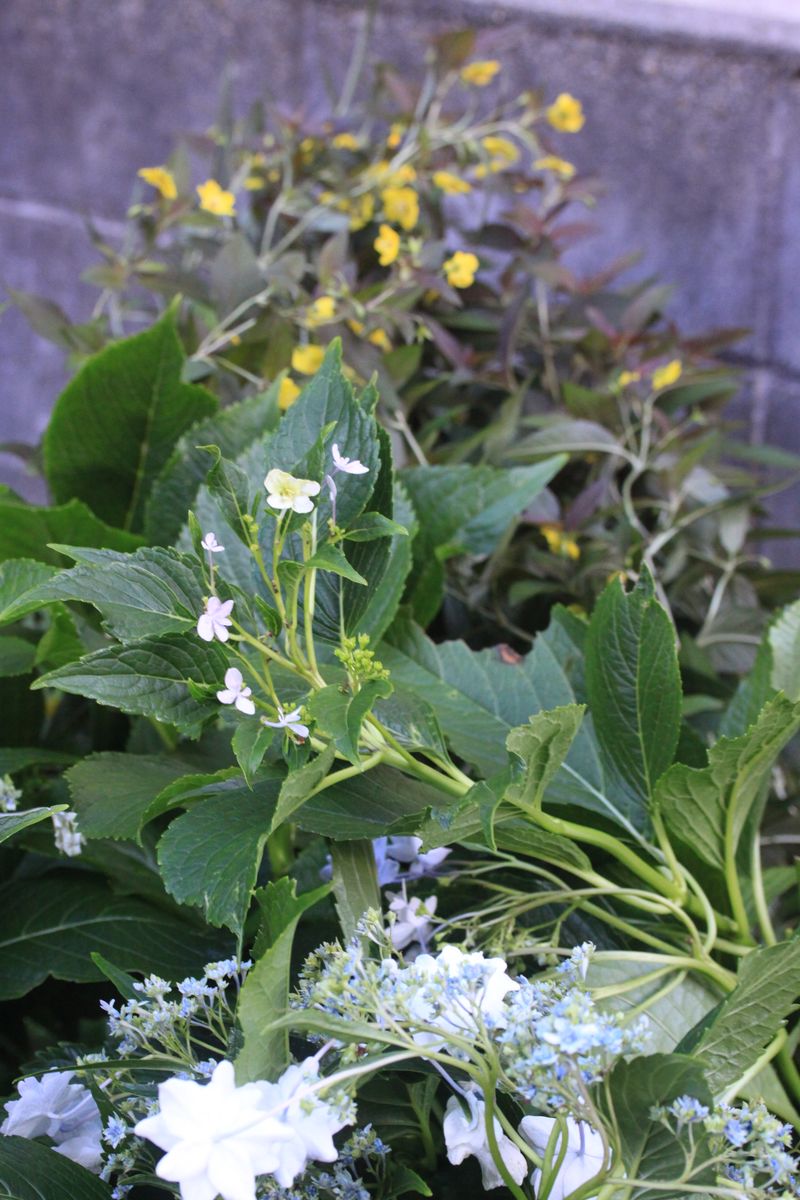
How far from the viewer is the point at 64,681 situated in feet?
1.29

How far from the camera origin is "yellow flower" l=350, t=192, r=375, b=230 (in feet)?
3.09

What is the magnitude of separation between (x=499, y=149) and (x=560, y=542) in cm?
41

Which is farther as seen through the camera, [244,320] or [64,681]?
[244,320]

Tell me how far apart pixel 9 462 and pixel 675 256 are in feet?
2.66

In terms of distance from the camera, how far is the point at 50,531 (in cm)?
65

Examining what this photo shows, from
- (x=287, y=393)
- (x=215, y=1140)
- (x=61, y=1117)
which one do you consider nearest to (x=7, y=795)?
(x=61, y=1117)

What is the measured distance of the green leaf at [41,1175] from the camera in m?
0.41

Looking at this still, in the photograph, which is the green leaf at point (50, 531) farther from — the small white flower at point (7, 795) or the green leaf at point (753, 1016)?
the green leaf at point (753, 1016)

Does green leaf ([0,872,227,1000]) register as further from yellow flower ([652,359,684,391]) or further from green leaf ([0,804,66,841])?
yellow flower ([652,359,684,391])

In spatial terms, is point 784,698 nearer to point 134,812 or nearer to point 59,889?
point 134,812

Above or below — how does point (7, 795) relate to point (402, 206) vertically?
below

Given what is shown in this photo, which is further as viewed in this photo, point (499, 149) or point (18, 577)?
point (499, 149)

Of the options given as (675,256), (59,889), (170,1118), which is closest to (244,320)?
(59,889)

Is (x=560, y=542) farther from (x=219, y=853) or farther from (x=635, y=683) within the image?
(x=219, y=853)
